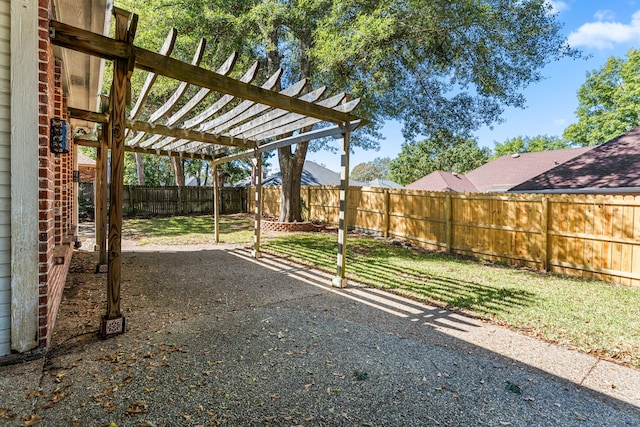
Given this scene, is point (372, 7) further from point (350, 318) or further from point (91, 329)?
point (91, 329)

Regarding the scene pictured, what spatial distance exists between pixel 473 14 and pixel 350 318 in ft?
24.6

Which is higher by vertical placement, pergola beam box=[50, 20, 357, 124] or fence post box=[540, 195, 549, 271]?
pergola beam box=[50, 20, 357, 124]

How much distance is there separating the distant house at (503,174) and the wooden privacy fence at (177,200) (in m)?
10.5

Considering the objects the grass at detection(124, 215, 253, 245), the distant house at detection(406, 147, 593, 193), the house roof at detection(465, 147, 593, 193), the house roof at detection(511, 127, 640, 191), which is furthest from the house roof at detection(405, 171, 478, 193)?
the grass at detection(124, 215, 253, 245)

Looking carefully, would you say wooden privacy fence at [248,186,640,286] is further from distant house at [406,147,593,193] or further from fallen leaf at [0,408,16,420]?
distant house at [406,147,593,193]

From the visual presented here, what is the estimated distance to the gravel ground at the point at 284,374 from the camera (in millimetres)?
2006

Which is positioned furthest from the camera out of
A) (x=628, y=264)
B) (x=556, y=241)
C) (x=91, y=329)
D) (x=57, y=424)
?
(x=556, y=241)

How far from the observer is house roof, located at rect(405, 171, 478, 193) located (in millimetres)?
17938

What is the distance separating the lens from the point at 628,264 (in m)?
5.42

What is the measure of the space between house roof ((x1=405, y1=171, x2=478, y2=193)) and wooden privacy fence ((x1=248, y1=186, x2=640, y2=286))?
29.7 feet

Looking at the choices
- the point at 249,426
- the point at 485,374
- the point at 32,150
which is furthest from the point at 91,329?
the point at 485,374

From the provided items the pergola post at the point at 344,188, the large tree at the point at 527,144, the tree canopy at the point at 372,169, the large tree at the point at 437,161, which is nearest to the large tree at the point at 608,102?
the large tree at the point at 437,161

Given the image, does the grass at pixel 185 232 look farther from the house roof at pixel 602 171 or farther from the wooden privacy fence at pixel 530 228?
the house roof at pixel 602 171

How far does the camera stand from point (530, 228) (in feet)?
21.6
